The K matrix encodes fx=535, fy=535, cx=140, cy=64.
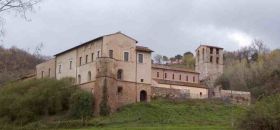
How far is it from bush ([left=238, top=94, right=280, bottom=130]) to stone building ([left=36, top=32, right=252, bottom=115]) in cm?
3804

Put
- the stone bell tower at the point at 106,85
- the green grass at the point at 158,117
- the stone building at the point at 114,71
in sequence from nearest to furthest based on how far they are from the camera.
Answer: the green grass at the point at 158,117
the stone bell tower at the point at 106,85
the stone building at the point at 114,71

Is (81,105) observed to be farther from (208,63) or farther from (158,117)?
(208,63)

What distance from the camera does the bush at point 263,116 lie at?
94.3 ft

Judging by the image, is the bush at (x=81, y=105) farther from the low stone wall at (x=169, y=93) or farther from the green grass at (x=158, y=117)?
the low stone wall at (x=169, y=93)

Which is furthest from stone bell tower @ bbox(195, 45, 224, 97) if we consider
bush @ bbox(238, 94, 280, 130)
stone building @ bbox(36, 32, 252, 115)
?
bush @ bbox(238, 94, 280, 130)

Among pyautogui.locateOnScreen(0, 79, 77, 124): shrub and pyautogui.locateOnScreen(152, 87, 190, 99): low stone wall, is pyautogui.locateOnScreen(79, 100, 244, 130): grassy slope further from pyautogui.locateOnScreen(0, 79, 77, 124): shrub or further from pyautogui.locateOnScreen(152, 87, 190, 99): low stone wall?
pyautogui.locateOnScreen(0, 79, 77, 124): shrub

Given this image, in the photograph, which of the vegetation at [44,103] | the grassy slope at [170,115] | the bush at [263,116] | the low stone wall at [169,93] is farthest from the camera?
the low stone wall at [169,93]

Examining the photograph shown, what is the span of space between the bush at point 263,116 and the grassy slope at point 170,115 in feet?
87.1

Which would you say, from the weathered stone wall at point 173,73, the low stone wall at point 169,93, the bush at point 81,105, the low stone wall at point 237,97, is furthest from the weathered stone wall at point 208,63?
the bush at point 81,105

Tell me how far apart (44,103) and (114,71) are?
1016 cm

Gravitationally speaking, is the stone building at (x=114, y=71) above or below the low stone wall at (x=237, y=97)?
above

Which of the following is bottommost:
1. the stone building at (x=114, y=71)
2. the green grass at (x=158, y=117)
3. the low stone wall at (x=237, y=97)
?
the green grass at (x=158, y=117)

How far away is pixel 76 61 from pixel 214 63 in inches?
1928

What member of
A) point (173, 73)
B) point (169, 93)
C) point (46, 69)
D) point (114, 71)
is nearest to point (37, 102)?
point (114, 71)
